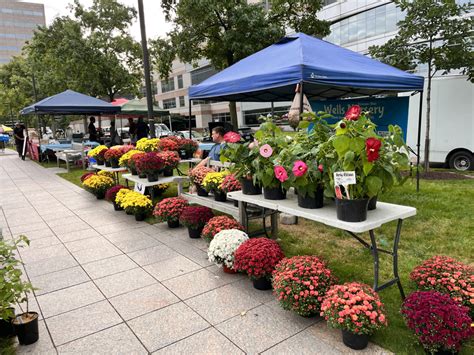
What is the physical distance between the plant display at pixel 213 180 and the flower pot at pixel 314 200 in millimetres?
1695

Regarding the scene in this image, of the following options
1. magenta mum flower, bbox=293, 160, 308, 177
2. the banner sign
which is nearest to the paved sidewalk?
magenta mum flower, bbox=293, 160, 308, 177

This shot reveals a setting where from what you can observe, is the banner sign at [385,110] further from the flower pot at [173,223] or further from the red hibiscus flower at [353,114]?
the red hibiscus flower at [353,114]

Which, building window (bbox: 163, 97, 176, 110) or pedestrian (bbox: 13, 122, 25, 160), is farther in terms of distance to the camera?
building window (bbox: 163, 97, 176, 110)

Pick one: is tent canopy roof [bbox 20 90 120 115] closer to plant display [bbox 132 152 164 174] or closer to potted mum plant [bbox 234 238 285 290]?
plant display [bbox 132 152 164 174]

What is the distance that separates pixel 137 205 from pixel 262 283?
302 centimetres

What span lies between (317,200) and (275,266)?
69 cm

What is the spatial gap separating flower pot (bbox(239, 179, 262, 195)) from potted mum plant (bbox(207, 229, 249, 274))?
462mm

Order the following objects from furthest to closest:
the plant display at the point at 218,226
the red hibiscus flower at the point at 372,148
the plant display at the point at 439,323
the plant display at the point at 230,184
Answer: the plant display at the point at 230,184
the plant display at the point at 218,226
the red hibiscus flower at the point at 372,148
the plant display at the point at 439,323

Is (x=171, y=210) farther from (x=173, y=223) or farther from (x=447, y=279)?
(x=447, y=279)

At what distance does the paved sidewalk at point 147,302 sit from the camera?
98.0 inches

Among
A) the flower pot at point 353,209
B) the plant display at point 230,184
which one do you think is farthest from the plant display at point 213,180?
the flower pot at point 353,209

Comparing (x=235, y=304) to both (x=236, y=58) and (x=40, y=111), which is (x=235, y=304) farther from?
(x=40, y=111)

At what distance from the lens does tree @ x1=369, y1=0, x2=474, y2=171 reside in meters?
7.42

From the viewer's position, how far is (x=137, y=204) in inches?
218
